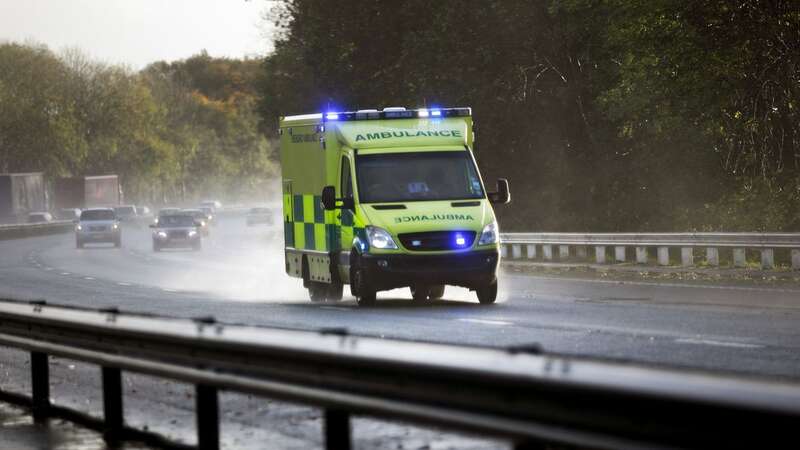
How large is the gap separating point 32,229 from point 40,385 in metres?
77.7

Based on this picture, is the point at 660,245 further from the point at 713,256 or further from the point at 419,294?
the point at 419,294

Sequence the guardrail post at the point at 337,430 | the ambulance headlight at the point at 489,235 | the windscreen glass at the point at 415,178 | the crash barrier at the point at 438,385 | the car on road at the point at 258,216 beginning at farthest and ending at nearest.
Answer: the car on road at the point at 258,216
the windscreen glass at the point at 415,178
the ambulance headlight at the point at 489,235
the guardrail post at the point at 337,430
the crash barrier at the point at 438,385

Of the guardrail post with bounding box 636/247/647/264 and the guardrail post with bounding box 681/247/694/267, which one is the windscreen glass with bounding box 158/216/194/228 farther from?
the guardrail post with bounding box 681/247/694/267

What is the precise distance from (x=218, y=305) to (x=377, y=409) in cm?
1894

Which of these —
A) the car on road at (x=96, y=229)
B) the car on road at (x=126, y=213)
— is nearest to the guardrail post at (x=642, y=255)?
the car on road at (x=96, y=229)

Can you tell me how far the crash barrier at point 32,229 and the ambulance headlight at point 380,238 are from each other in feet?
200

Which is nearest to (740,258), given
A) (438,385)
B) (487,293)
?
(487,293)

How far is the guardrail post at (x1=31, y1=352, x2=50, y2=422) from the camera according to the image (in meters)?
10.8

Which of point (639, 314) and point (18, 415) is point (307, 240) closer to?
point (639, 314)

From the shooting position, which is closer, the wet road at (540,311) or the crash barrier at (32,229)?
the wet road at (540,311)

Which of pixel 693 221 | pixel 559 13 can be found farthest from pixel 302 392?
pixel 559 13

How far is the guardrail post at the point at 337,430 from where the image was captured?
682 cm

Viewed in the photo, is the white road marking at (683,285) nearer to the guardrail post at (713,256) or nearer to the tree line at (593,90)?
the guardrail post at (713,256)

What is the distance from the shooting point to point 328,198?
21828 mm
